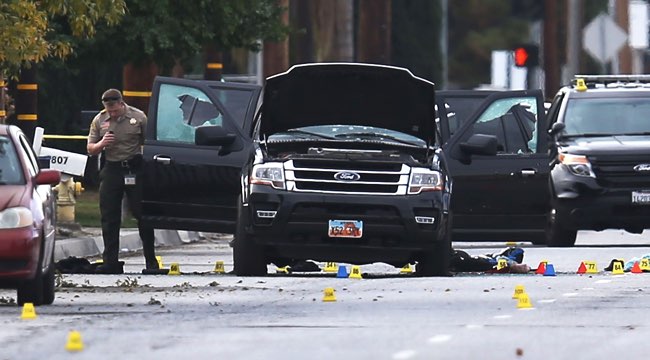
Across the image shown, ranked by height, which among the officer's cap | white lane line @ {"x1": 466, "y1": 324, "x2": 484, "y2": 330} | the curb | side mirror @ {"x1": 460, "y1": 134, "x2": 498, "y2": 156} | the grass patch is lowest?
the grass patch

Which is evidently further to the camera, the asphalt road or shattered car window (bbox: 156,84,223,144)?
shattered car window (bbox: 156,84,223,144)

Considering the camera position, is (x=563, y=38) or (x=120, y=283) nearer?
(x=120, y=283)

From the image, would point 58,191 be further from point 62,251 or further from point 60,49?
point 60,49

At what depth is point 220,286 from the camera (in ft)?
61.4

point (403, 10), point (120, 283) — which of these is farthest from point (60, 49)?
point (403, 10)

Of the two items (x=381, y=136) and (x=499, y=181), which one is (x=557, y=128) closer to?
(x=499, y=181)

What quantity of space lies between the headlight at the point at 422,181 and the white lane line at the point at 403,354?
6.58 metres

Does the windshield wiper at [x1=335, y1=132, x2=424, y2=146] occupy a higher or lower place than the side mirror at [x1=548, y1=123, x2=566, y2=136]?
higher

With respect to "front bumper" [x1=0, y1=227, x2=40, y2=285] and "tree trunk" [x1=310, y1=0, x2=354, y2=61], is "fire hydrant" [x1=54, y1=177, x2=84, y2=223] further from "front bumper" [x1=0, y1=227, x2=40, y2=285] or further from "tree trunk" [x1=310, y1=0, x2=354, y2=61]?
"tree trunk" [x1=310, y1=0, x2=354, y2=61]

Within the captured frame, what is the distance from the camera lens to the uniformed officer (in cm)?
2166

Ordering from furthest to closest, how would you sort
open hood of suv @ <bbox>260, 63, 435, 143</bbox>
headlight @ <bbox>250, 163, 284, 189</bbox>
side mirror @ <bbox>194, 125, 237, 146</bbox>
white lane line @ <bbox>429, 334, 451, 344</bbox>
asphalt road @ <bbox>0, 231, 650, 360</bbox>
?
open hood of suv @ <bbox>260, 63, 435, 143</bbox> < side mirror @ <bbox>194, 125, 237, 146</bbox> < headlight @ <bbox>250, 163, 284, 189</bbox> < white lane line @ <bbox>429, 334, 451, 344</bbox> < asphalt road @ <bbox>0, 231, 650, 360</bbox>

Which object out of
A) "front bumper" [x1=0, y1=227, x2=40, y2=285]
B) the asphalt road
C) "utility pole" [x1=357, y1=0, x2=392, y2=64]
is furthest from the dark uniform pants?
"utility pole" [x1=357, y1=0, x2=392, y2=64]

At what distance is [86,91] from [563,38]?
46.0 meters

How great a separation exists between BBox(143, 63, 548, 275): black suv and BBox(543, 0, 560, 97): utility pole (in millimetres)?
38652
